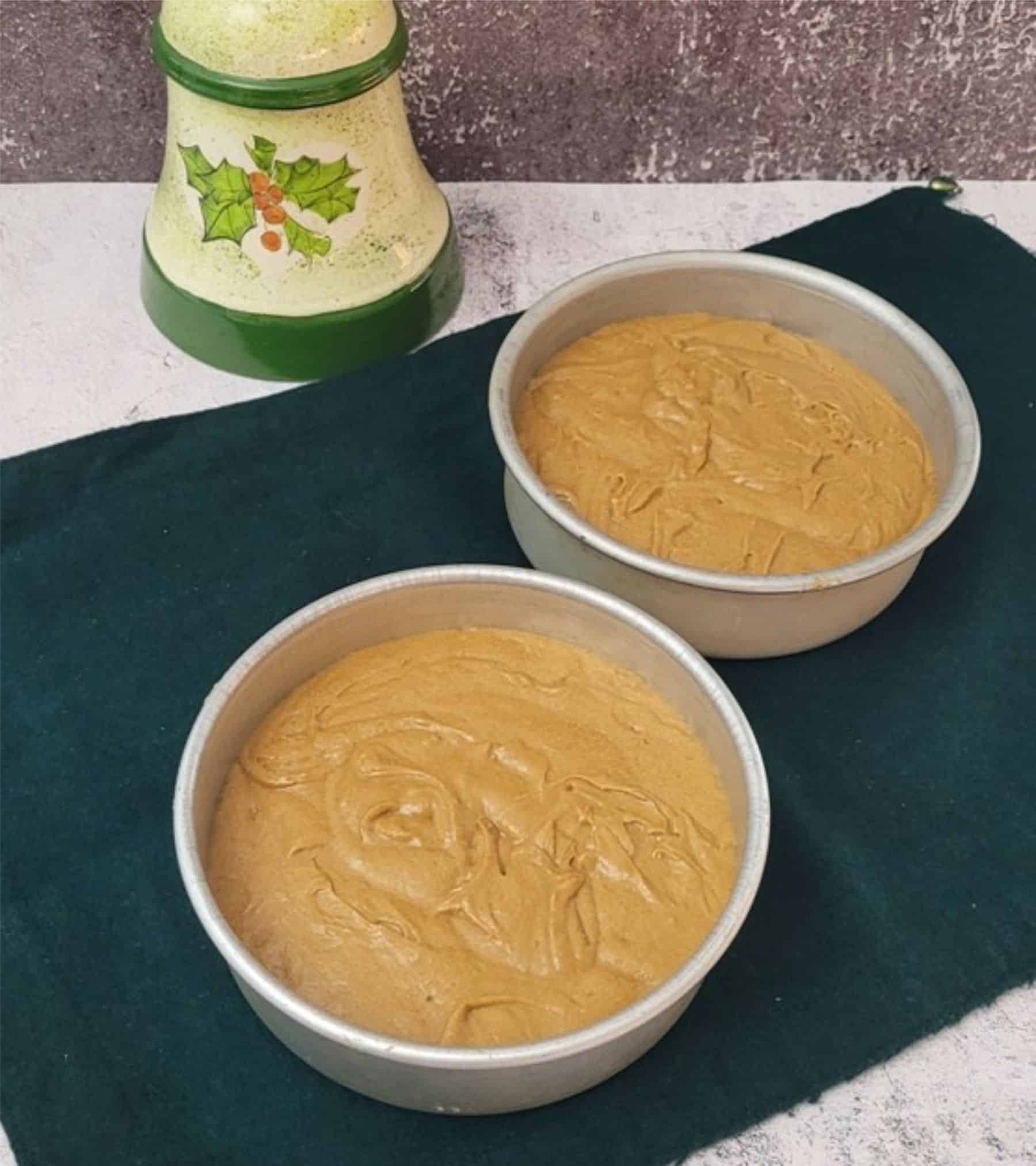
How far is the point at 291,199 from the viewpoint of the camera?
1751 mm

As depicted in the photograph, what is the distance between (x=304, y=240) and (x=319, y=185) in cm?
7

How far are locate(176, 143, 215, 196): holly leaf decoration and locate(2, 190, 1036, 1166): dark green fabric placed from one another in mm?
276

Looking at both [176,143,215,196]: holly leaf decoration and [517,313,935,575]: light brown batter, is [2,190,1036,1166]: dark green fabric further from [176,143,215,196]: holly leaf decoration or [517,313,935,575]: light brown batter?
→ [176,143,215,196]: holly leaf decoration

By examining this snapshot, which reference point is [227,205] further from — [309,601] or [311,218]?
[309,601]

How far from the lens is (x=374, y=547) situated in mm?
1758

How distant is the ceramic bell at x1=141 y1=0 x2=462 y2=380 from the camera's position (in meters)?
1.65

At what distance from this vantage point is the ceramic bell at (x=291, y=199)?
165cm

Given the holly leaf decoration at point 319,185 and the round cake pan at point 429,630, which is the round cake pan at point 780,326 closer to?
the round cake pan at point 429,630

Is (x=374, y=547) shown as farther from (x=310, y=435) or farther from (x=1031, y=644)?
(x=1031, y=644)

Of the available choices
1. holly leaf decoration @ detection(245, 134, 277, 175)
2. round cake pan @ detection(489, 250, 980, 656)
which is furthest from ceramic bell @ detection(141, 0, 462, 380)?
round cake pan @ detection(489, 250, 980, 656)

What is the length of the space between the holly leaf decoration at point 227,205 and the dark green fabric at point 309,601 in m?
0.22

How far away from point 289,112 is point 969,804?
109cm

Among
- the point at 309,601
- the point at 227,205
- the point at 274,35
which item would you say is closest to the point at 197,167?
the point at 227,205

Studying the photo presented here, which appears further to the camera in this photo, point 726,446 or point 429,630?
point 726,446
